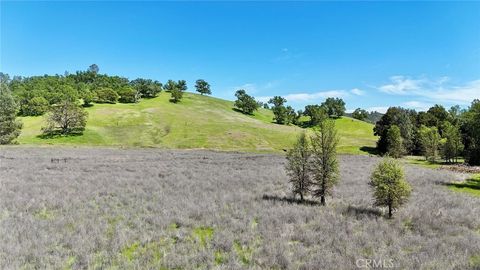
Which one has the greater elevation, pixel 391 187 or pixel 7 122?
pixel 7 122

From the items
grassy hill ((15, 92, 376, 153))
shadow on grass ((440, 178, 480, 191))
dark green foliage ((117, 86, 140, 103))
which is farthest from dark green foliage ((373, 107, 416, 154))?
dark green foliage ((117, 86, 140, 103))

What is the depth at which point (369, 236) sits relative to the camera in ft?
50.5

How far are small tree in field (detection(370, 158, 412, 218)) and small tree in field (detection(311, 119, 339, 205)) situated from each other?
337 centimetres

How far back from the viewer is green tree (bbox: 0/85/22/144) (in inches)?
2990

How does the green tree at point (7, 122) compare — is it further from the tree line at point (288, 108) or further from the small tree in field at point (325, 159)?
the tree line at point (288, 108)

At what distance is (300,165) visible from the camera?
24281 millimetres

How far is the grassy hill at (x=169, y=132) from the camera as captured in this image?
8812cm

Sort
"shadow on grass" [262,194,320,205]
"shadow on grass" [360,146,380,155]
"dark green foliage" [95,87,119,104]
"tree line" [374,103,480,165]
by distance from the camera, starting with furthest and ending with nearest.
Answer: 1. "dark green foliage" [95,87,119,104]
2. "shadow on grass" [360,146,380,155]
3. "tree line" [374,103,480,165]
4. "shadow on grass" [262,194,320,205]

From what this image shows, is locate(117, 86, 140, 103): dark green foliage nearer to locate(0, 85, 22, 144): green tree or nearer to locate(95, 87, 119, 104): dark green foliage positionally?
locate(95, 87, 119, 104): dark green foliage

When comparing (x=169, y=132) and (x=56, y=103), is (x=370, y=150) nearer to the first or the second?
(x=169, y=132)

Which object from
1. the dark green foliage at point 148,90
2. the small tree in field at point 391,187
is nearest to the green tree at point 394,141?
the small tree in field at point 391,187

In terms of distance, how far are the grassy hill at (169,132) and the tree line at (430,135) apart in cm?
1091
